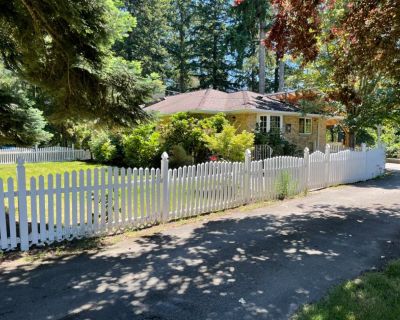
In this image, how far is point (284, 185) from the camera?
31.7 feet

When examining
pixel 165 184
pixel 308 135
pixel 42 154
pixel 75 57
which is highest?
pixel 75 57

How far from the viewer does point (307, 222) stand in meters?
7.33

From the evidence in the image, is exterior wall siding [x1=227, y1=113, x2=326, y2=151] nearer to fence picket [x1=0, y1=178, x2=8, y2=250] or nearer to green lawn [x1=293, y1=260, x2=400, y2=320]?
fence picket [x1=0, y1=178, x2=8, y2=250]

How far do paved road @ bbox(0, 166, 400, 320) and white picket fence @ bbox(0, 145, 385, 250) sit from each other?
57 centimetres

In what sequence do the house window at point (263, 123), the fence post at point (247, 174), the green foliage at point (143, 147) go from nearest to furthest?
the fence post at point (247, 174) < the green foliage at point (143, 147) < the house window at point (263, 123)

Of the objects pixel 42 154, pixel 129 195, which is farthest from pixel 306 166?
pixel 42 154

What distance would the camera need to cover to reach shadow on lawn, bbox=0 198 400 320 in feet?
→ 11.9

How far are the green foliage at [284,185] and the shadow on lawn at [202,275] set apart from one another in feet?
8.92

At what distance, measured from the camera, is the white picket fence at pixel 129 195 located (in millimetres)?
5348

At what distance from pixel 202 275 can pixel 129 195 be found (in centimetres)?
244

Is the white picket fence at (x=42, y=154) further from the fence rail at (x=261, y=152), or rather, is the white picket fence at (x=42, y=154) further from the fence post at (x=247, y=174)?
the fence post at (x=247, y=174)

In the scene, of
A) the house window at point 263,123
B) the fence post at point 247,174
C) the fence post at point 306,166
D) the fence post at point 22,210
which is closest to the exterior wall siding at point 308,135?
the house window at point 263,123

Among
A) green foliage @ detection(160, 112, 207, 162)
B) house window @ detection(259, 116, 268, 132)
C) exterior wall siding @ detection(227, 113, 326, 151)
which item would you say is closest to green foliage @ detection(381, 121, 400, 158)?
exterior wall siding @ detection(227, 113, 326, 151)

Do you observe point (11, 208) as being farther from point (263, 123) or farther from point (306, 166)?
point (263, 123)
